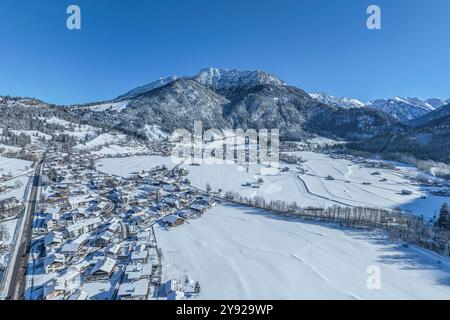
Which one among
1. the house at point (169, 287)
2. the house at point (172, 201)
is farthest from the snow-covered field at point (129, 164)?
the house at point (169, 287)

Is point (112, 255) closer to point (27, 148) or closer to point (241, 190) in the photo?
point (241, 190)

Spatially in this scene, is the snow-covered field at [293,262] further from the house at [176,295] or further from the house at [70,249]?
the house at [70,249]

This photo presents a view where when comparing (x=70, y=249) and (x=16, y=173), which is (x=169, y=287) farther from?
(x=16, y=173)

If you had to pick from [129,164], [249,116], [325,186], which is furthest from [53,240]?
[249,116]

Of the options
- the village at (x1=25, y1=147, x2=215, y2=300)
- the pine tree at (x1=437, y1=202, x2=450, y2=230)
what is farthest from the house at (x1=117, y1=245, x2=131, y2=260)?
the pine tree at (x1=437, y1=202, x2=450, y2=230)
